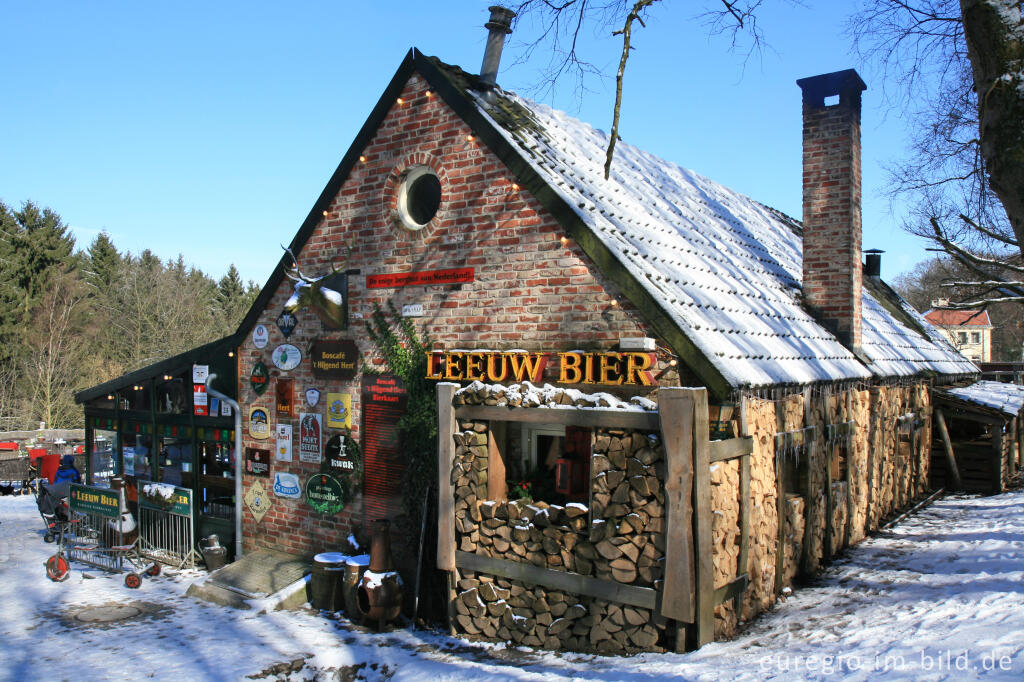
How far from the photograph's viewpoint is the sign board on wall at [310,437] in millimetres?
10414

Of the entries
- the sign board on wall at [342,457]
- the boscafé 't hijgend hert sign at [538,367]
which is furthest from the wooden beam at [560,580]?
the sign board on wall at [342,457]

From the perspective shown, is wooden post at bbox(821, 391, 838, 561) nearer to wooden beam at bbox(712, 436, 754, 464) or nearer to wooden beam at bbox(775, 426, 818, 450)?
wooden beam at bbox(775, 426, 818, 450)

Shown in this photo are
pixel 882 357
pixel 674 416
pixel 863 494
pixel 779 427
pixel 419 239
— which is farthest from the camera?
pixel 882 357

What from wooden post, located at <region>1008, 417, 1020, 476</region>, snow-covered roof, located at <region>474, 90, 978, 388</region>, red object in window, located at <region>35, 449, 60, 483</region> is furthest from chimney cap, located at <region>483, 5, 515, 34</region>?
red object in window, located at <region>35, 449, 60, 483</region>

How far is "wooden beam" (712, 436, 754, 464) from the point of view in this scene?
6.55 m

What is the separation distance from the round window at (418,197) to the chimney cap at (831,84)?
6.11 meters

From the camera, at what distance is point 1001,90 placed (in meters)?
4.35

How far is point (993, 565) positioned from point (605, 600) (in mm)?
4590

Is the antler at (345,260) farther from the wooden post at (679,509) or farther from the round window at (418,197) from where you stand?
the wooden post at (679,509)

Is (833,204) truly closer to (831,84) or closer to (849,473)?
(831,84)

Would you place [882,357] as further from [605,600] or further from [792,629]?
[605,600]

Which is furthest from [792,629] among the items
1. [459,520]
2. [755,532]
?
[459,520]

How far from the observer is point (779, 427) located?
791 cm

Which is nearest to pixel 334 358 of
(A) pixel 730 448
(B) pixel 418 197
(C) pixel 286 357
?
(C) pixel 286 357
